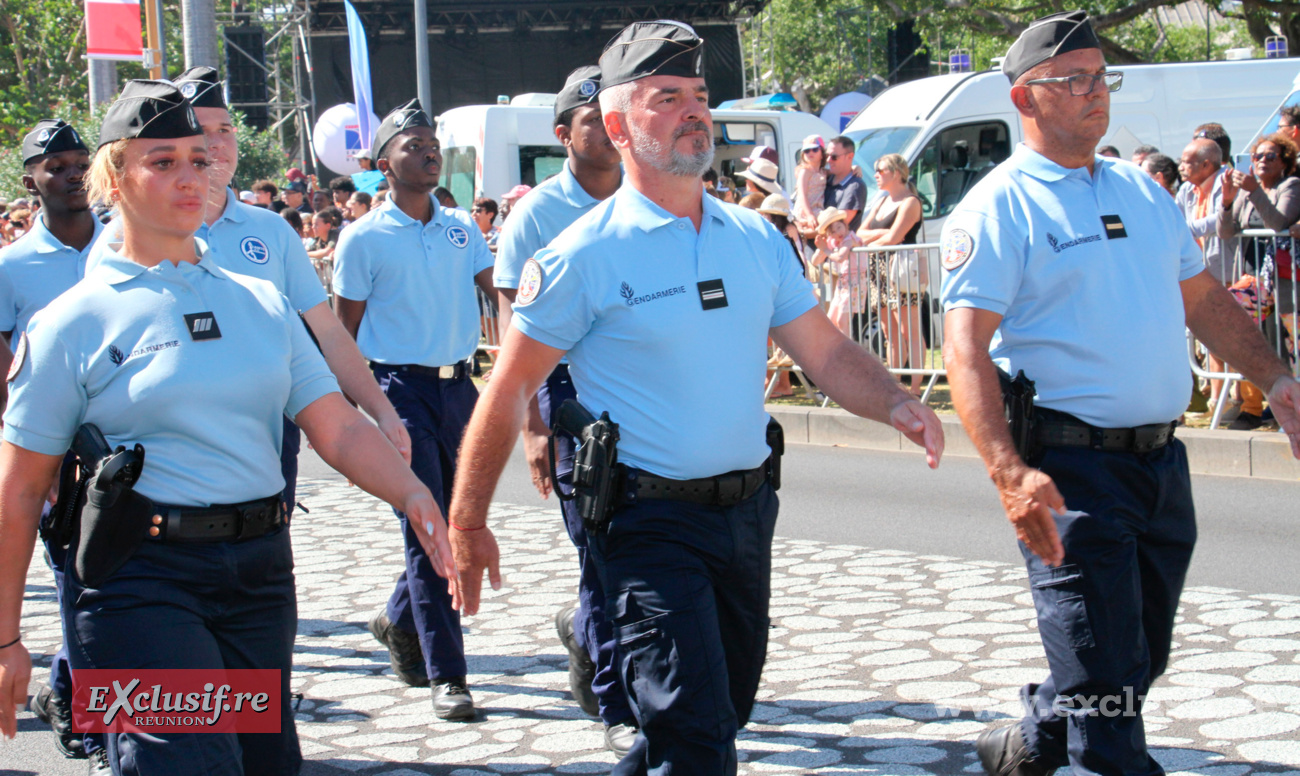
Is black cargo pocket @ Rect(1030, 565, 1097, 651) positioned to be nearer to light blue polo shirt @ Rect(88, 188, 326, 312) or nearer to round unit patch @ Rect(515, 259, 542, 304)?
round unit patch @ Rect(515, 259, 542, 304)

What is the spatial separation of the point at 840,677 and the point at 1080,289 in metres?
2.13

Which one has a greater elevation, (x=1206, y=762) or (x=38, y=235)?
(x=38, y=235)

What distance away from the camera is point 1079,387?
3904mm

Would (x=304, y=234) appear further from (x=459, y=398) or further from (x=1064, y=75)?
(x=1064, y=75)

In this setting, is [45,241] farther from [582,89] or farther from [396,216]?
[582,89]

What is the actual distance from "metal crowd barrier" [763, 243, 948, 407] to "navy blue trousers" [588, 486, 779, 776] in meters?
8.14

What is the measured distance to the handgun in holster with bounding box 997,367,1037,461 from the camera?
12.8ft

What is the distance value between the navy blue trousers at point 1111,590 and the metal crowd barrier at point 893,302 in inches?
300

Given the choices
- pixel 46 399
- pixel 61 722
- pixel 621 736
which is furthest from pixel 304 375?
pixel 61 722

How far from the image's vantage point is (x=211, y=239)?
505 centimetres

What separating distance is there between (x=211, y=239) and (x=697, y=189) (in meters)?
2.10

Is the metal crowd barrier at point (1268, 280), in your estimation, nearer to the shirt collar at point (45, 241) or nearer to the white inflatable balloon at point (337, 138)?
the shirt collar at point (45, 241)

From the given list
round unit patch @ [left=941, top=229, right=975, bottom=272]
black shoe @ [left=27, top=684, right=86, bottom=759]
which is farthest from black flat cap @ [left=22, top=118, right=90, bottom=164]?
round unit patch @ [left=941, top=229, right=975, bottom=272]

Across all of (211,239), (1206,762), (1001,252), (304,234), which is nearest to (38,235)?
(211,239)
